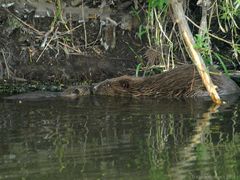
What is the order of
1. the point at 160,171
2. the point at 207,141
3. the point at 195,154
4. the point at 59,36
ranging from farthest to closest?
the point at 59,36
the point at 207,141
the point at 195,154
the point at 160,171

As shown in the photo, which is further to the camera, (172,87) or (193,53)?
(172,87)

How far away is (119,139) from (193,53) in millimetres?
2437

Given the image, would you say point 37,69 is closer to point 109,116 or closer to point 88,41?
point 88,41

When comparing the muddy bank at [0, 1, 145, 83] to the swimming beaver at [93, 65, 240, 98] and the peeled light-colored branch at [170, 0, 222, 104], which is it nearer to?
the swimming beaver at [93, 65, 240, 98]

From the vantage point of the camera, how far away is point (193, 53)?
8102 millimetres

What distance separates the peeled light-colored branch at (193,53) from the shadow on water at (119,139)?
0.18 meters

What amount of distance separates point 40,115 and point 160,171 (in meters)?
3.00

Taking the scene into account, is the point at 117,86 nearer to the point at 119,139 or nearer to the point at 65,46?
the point at 65,46

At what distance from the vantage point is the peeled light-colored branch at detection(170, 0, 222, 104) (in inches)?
320

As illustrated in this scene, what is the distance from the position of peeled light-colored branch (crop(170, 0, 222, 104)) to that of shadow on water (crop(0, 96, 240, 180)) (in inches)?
7.1

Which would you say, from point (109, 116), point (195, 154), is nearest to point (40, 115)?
point (109, 116)

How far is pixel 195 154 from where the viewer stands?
5.32 m

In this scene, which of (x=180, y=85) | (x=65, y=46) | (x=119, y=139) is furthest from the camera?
(x=65, y=46)

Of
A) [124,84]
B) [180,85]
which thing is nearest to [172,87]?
[180,85]
